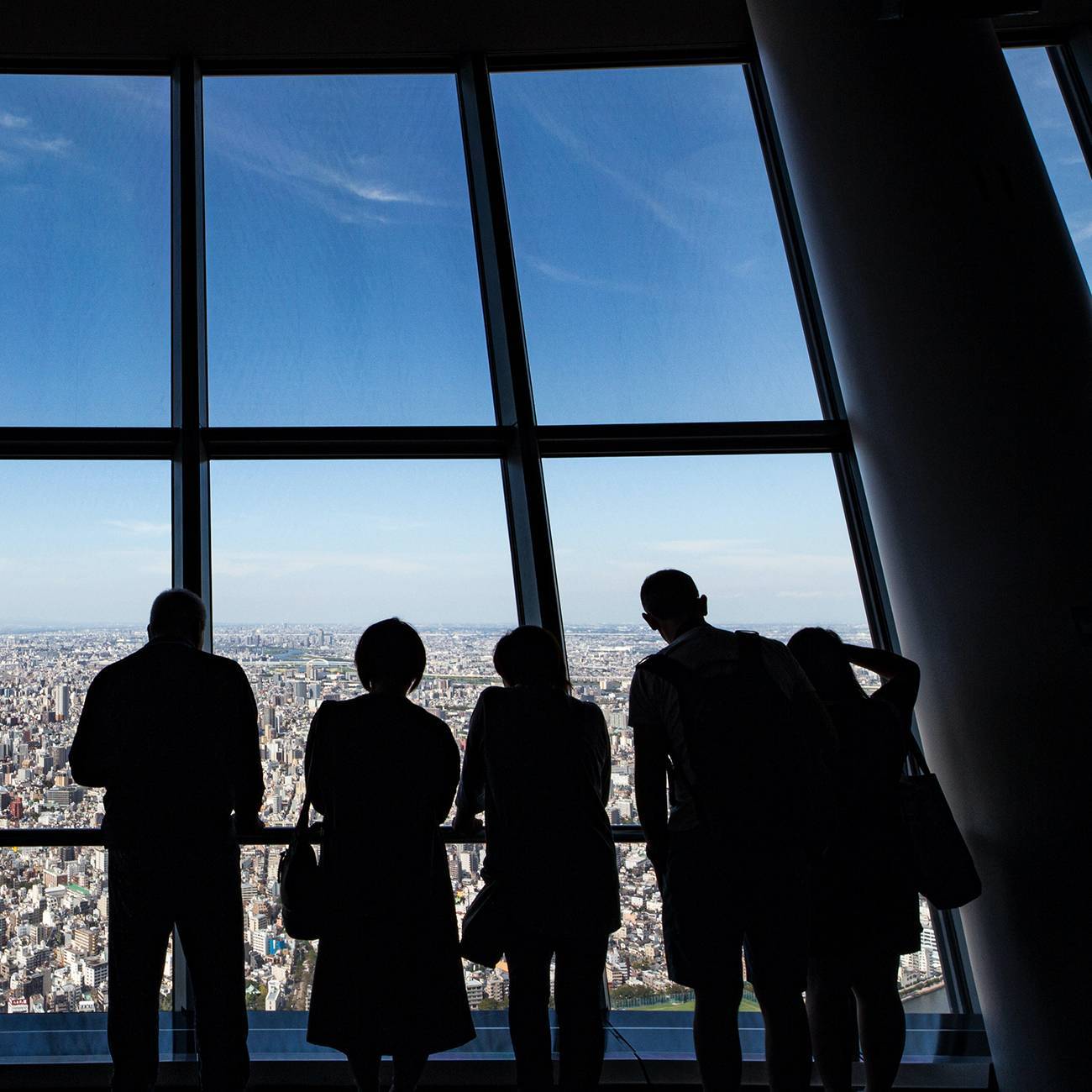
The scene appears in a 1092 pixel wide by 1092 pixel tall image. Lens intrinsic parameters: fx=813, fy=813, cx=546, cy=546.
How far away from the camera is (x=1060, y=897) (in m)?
2.34

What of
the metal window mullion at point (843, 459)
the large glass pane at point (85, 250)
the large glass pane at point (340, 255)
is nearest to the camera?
the metal window mullion at point (843, 459)

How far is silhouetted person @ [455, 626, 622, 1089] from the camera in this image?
195 centimetres

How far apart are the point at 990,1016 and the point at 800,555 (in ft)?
5.45

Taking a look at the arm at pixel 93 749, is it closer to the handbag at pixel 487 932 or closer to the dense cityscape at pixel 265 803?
the dense cityscape at pixel 265 803

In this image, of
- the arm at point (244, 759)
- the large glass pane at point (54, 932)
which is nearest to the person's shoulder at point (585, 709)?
the arm at point (244, 759)

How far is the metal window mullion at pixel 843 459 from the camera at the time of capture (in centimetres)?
288

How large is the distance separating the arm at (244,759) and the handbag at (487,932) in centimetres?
65

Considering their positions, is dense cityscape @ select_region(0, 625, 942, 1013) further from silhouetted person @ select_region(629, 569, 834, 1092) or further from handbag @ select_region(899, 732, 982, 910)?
handbag @ select_region(899, 732, 982, 910)

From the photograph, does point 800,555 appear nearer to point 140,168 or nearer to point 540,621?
point 540,621

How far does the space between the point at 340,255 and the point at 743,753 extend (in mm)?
2851

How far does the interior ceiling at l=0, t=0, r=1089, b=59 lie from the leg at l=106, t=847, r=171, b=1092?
3662 mm

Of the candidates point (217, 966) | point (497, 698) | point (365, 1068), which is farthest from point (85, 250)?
point (365, 1068)

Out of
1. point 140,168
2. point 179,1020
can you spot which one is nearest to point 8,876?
point 179,1020

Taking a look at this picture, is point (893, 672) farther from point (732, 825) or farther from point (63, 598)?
point (63, 598)
